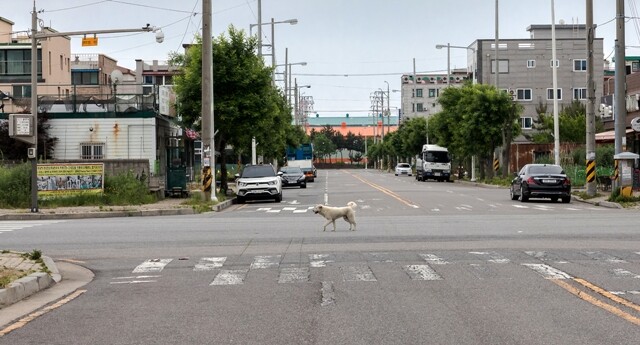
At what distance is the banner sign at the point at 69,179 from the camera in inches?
1297

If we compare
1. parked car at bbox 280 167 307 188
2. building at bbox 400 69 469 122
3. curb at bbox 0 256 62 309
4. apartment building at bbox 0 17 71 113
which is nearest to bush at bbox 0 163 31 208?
curb at bbox 0 256 62 309

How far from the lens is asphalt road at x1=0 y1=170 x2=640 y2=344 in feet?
28.0

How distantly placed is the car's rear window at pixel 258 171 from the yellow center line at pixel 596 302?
2748 centimetres

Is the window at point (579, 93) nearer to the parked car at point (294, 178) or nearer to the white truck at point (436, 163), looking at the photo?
the white truck at point (436, 163)

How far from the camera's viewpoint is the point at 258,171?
39062 millimetres

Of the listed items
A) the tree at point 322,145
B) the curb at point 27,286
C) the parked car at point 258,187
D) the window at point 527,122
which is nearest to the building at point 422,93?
the tree at point 322,145

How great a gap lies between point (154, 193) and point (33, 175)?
8485 mm

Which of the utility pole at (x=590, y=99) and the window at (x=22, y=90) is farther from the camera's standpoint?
the window at (x=22, y=90)

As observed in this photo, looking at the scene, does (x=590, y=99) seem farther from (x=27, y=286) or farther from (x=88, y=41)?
(x=27, y=286)

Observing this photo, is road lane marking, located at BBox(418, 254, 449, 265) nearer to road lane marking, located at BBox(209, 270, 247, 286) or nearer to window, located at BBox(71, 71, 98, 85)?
road lane marking, located at BBox(209, 270, 247, 286)

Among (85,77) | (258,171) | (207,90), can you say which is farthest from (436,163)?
(207,90)

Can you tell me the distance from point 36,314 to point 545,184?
28.0 metres

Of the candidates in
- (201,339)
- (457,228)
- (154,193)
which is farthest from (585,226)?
(154,193)

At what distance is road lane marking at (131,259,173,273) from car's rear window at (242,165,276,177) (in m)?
23.7
